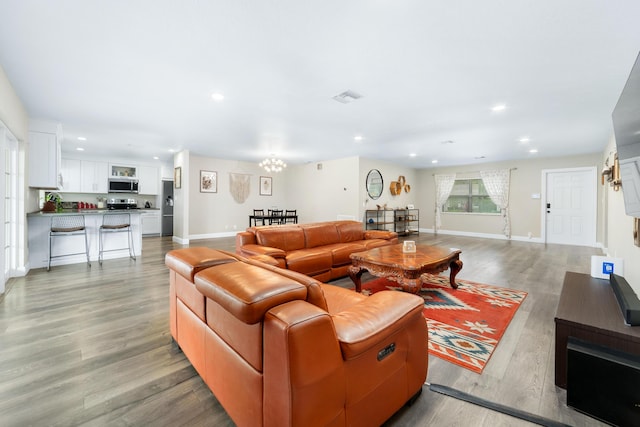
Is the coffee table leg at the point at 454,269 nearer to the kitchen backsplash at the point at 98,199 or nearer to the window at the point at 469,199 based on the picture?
the window at the point at 469,199

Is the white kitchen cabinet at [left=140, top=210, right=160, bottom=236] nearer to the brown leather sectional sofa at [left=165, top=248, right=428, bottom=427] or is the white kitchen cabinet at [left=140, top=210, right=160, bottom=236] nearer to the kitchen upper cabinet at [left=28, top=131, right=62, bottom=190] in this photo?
the kitchen upper cabinet at [left=28, top=131, right=62, bottom=190]

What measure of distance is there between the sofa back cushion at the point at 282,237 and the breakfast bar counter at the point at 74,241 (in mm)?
3245

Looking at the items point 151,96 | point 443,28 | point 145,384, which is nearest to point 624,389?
point 443,28

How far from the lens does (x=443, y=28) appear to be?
6.66 feet

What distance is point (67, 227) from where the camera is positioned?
A: 15.5 feet

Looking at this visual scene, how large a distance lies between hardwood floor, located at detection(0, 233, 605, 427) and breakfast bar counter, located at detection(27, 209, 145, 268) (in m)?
1.28

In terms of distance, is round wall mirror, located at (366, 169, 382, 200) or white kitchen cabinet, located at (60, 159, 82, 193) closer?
white kitchen cabinet, located at (60, 159, 82, 193)

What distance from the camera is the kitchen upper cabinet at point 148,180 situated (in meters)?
8.21

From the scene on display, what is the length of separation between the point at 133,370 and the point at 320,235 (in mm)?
2931

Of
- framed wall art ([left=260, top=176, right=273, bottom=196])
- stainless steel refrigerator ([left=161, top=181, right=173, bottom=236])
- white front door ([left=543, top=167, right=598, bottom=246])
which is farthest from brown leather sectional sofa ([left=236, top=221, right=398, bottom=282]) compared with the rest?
stainless steel refrigerator ([left=161, top=181, right=173, bottom=236])

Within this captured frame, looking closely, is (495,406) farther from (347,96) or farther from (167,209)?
(167,209)

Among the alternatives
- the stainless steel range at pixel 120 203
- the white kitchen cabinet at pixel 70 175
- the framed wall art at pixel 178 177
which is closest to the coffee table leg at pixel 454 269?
the framed wall art at pixel 178 177

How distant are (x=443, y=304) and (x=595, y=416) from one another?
152 cm

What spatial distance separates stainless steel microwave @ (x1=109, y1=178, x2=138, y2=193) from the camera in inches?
305
